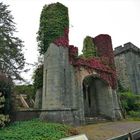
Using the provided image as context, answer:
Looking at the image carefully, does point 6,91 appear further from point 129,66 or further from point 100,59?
point 129,66

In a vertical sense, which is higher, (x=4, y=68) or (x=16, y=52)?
(x=16, y=52)

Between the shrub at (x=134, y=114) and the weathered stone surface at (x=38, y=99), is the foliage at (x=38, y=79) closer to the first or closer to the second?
the weathered stone surface at (x=38, y=99)

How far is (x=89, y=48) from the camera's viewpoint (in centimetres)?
2317

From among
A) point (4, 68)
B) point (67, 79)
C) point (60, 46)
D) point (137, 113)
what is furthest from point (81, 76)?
point (4, 68)

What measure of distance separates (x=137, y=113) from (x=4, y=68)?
53.3ft

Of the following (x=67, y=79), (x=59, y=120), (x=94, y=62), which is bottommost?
(x=59, y=120)

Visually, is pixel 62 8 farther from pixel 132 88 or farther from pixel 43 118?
pixel 132 88

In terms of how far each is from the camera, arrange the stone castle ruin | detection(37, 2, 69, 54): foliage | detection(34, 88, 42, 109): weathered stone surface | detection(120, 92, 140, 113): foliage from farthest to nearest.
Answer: detection(120, 92, 140, 113): foliage, detection(34, 88, 42, 109): weathered stone surface, detection(37, 2, 69, 54): foliage, the stone castle ruin

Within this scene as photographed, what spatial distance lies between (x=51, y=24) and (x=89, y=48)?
7761mm

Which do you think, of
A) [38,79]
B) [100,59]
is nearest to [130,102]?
[100,59]

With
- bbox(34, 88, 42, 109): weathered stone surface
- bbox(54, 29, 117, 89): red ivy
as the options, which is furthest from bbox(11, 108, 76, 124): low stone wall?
bbox(54, 29, 117, 89): red ivy

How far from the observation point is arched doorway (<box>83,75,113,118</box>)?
19.4m

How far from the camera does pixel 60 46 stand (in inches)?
618

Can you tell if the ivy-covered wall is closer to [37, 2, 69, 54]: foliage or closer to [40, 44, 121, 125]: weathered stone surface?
[40, 44, 121, 125]: weathered stone surface
